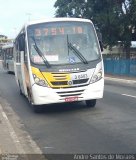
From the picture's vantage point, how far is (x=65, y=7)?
50.6m

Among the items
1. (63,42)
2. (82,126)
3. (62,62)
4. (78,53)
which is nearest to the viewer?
(82,126)

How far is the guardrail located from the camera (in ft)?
117

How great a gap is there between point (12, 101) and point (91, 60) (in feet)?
17.6

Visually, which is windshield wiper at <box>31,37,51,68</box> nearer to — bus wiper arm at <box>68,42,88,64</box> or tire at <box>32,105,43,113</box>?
bus wiper arm at <box>68,42,88,64</box>

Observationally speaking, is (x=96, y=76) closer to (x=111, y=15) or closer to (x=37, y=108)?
(x=37, y=108)

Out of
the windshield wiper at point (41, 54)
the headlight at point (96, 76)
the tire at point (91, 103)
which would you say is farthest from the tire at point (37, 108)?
the headlight at point (96, 76)

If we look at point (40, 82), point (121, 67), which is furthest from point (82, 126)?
point (121, 67)

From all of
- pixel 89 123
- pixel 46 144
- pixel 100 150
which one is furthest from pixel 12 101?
pixel 100 150

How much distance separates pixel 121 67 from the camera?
3819 cm

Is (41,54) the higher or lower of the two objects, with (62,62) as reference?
higher

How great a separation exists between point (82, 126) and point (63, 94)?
2.28 metres

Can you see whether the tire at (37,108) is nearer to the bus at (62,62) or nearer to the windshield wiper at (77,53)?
the bus at (62,62)

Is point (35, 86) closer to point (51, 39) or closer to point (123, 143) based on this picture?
point (51, 39)

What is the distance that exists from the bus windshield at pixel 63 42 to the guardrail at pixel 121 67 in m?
21.7
